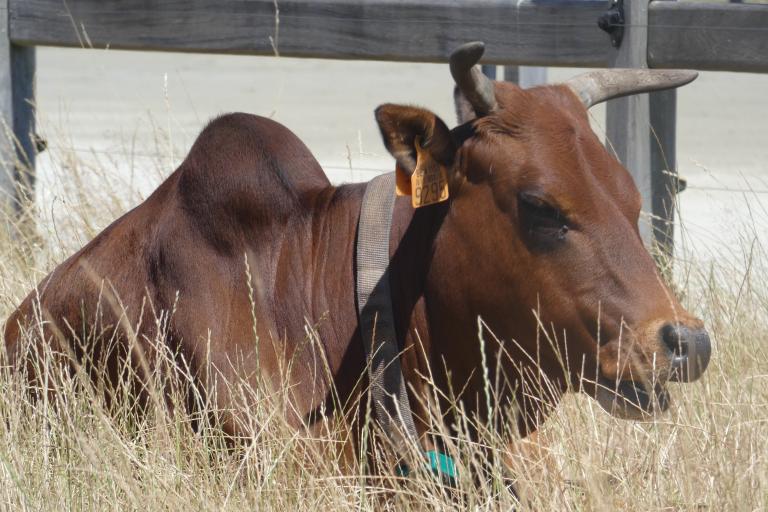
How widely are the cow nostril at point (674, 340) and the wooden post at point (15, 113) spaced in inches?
141

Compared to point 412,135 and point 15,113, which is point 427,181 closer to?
point 412,135

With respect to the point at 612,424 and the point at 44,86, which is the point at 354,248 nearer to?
the point at 612,424

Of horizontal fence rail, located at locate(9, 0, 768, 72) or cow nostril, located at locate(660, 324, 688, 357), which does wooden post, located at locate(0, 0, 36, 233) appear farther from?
cow nostril, located at locate(660, 324, 688, 357)

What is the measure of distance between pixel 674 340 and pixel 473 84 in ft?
2.61

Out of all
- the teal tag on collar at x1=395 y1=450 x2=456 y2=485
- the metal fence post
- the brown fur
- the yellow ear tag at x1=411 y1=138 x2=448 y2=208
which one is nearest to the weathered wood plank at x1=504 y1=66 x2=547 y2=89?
the metal fence post

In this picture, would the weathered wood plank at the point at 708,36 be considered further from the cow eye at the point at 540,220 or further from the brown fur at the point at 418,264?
the cow eye at the point at 540,220

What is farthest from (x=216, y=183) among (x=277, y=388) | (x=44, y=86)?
(x=44, y=86)

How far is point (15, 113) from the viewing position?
5992mm

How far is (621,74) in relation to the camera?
3529 millimetres

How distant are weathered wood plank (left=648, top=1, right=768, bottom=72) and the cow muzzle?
1.97 metres

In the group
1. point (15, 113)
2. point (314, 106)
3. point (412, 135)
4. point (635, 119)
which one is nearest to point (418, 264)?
point (412, 135)

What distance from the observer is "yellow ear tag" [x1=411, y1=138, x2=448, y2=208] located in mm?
3078

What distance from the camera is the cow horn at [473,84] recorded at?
302 centimetres

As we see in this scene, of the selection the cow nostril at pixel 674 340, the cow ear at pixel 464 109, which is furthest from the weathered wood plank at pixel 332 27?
the cow nostril at pixel 674 340
